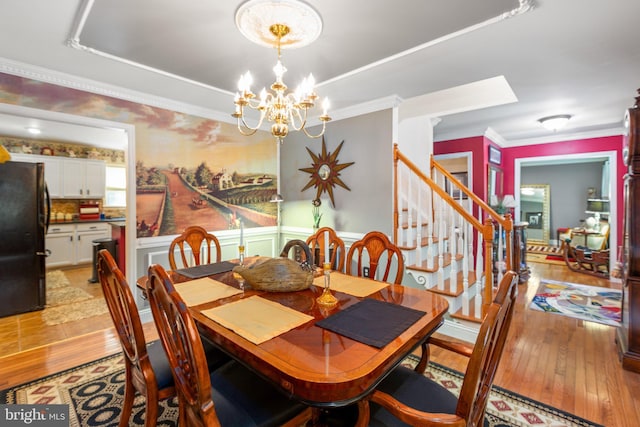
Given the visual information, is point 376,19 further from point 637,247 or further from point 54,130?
point 54,130

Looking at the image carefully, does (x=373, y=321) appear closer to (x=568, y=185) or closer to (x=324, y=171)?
(x=324, y=171)

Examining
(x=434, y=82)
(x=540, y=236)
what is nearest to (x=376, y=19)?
(x=434, y=82)

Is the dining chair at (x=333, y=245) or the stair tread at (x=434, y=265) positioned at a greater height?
the dining chair at (x=333, y=245)

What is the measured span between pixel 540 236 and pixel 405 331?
30.5ft

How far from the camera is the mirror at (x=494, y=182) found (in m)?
5.00

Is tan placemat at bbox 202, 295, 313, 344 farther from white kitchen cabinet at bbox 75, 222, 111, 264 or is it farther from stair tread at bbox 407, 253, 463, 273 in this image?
white kitchen cabinet at bbox 75, 222, 111, 264

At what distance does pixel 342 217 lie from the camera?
3.70 meters

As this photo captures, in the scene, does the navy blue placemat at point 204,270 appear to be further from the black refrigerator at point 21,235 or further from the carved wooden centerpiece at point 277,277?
the black refrigerator at point 21,235

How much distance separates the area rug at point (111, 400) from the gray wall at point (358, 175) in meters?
1.70

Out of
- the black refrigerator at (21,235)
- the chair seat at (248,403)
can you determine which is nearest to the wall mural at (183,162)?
the black refrigerator at (21,235)

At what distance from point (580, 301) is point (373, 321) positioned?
13.5ft

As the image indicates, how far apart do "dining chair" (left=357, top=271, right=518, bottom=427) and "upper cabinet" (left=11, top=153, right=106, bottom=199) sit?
22.0 ft

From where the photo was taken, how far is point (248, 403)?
3.89 feet

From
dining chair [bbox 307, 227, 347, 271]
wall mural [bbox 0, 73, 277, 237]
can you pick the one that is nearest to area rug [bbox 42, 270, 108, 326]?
A: wall mural [bbox 0, 73, 277, 237]
